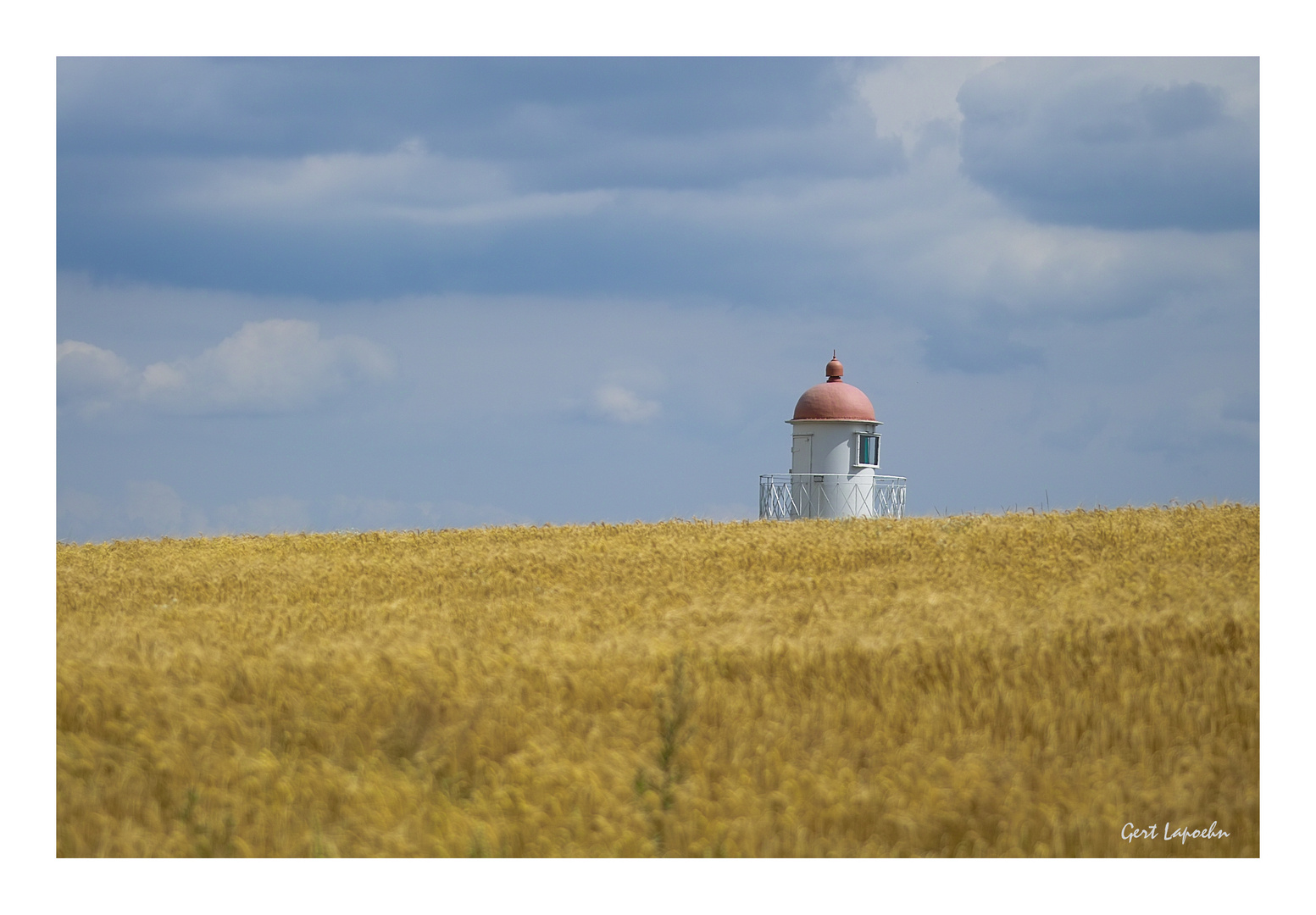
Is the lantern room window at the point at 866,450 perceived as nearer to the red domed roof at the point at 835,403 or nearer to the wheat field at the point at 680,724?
the red domed roof at the point at 835,403

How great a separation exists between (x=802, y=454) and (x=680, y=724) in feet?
86.2

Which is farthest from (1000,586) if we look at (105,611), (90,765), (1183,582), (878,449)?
(878,449)

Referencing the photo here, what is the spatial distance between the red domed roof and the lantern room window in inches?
22.7

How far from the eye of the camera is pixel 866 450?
105 feet

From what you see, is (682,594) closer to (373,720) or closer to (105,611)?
(373,720)

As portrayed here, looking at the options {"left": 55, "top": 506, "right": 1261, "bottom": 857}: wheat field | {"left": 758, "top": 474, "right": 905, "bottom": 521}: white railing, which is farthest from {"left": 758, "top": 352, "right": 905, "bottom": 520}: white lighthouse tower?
{"left": 55, "top": 506, "right": 1261, "bottom": 857}: wheat field

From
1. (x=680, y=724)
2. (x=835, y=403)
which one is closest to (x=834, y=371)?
(x=835, y=403)

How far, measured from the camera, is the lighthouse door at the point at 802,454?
31.8 meters

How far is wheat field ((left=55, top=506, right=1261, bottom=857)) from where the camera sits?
5438 millimetres

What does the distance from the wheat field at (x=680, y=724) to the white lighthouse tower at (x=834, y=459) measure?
Result: 2068cm
